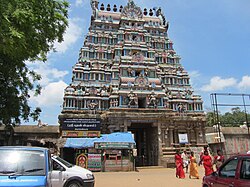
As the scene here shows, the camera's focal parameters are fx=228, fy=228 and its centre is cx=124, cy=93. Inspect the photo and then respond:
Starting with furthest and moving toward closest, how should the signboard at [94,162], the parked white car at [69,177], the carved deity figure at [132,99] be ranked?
the carved deity figure at [132,99], the signboard at [94,162], the parked white car at [69,177]

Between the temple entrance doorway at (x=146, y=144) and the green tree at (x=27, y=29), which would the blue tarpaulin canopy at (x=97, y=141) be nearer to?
the temple entrance doorway at (x=146, y=144)

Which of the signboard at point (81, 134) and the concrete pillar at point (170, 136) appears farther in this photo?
the concrete pillar at point (170, 136)

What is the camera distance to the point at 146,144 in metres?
28.5

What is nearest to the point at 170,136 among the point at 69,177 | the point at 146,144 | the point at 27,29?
the point at 146,144

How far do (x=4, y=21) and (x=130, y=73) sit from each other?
22.5 metres

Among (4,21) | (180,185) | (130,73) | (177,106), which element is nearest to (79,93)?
(130,73)

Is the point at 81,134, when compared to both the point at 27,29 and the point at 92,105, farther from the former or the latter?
the point at 27,29

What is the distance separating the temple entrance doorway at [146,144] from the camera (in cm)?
2548

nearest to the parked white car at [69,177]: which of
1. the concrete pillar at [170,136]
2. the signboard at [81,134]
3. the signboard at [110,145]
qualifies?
the signboard at [110,145]

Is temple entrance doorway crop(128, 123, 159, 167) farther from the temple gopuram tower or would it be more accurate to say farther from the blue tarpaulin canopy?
the blue tarpaulin canopy

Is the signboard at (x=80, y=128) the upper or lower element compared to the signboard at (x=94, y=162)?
upper

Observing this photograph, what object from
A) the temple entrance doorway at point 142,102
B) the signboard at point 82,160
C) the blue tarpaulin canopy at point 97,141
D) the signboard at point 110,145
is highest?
the temple entrance doorway at point 142,102

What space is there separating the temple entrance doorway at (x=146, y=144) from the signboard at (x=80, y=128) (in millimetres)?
6242

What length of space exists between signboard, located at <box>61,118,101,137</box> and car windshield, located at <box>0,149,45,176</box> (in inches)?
680
